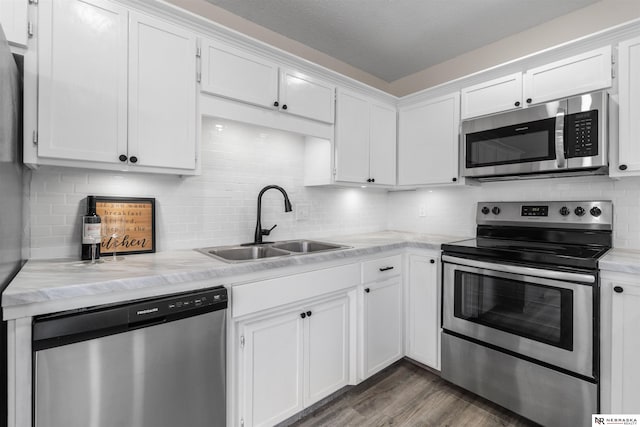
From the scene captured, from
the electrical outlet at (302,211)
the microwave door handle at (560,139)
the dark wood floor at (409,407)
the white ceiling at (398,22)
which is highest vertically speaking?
the white ceiling at (398,22)

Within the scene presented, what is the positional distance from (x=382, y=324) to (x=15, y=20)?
253 centimetres

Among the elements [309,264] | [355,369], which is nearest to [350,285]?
[309,264]

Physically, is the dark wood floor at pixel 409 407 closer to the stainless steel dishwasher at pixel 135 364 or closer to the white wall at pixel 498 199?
the stainless steel dishwasher at pixel 135 364

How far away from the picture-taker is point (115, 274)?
3.99ft

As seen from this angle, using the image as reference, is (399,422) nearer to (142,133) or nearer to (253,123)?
(253,123)

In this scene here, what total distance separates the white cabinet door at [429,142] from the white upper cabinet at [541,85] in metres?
0.14

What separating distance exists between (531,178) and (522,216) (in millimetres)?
294

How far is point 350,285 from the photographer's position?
6.55ft

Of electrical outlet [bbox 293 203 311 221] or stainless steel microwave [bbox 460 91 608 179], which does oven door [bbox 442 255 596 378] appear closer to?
stainless steel microwave [bbox 460 91 608 179]

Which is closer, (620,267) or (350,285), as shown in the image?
(620,267)

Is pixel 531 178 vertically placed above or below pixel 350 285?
above

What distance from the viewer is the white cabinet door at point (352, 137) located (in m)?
2.39

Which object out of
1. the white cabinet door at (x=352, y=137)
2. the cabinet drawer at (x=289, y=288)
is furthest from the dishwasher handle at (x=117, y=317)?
the white cabinet door at (x=352, y=137)

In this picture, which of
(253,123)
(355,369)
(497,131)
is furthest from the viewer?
(497,131)
